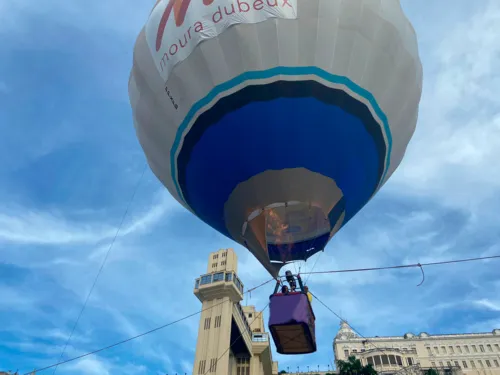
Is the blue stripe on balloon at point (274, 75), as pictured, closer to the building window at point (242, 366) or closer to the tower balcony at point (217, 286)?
the tower balcony at point (217, 286)

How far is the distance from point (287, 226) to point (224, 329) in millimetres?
34787

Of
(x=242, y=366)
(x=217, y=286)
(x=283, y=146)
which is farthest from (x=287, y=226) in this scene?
(x=242, y=366)

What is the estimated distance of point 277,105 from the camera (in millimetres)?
7297

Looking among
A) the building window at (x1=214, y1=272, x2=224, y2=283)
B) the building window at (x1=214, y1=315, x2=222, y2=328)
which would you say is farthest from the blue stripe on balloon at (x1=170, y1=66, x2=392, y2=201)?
the building window at (x1=214, y1=272, x2=224, y2=283)

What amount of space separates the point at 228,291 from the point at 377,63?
124 ft

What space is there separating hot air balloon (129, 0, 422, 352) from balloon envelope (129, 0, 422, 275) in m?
0.02

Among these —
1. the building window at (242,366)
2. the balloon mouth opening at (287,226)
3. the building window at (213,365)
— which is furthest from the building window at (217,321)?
the balloon mouth opening at (287,226)

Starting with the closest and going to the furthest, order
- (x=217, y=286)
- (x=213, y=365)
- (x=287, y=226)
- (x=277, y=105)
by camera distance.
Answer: (x=277, y=105) < (x=287, y=226) < (x=213, y=365) < (x=217, y=286)

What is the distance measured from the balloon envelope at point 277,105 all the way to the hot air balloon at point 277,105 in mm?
19

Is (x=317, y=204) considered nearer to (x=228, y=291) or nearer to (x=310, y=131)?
(x=310, y=131)

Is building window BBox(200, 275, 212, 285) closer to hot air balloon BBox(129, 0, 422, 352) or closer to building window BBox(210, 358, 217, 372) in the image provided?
building window BBox(210, 358, 217, 372)

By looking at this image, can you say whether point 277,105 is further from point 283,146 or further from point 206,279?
point 206,279

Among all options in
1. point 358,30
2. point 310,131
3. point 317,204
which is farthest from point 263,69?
point 317,204

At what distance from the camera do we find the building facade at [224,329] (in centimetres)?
3947
